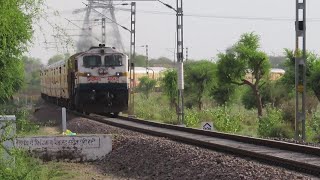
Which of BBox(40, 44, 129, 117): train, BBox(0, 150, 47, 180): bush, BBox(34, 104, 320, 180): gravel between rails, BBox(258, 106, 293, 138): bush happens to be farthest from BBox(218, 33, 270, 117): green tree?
BBox(0, 150, 47, 180): bush

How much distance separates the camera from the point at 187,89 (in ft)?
233

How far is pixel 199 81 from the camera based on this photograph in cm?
7019

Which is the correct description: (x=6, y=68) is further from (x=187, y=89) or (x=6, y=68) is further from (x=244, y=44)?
(x=187, y=89)

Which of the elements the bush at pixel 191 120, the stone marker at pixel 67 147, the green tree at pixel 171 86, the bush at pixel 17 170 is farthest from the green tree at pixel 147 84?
the bush at pixel 17 170

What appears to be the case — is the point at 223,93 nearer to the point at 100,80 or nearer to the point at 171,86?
the point at 171,86

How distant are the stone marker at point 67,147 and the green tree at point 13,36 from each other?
1.80 meters

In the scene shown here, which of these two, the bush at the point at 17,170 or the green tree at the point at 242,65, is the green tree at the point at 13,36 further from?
the green tree at the point at 242,65

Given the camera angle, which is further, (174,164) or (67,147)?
(67,147)

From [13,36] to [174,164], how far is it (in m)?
5.12

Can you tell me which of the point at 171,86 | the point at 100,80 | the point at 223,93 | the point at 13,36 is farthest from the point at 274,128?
the point at 223,93

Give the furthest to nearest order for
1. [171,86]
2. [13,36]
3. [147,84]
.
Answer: [147,84] → [171,86] → [13,36]

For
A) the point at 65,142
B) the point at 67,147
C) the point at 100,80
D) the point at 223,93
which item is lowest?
the point at 67,147

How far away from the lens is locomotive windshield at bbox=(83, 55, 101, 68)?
106ft

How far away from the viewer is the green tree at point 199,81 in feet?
225
